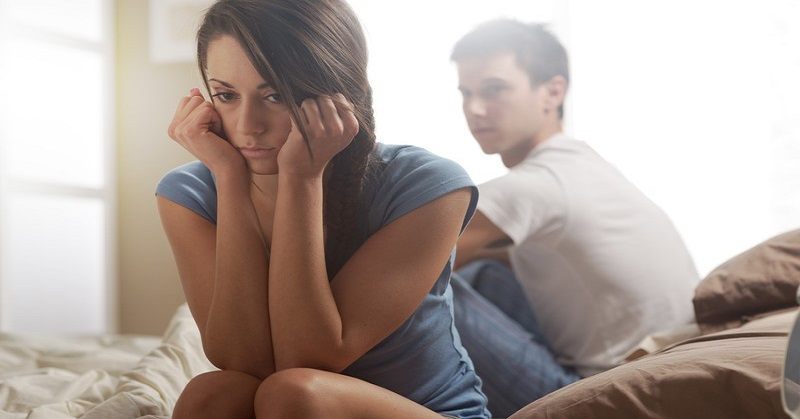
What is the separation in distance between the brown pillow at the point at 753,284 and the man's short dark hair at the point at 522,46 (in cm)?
82

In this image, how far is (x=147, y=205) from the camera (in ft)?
13.5

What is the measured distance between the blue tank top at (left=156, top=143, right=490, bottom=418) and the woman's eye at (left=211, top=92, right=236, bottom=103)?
0.17m

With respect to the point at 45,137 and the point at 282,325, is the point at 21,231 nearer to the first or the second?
the point at 45,137

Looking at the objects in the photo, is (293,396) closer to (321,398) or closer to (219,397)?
(321,398)

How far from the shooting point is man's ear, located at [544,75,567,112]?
93.7 inches

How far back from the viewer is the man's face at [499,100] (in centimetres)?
231

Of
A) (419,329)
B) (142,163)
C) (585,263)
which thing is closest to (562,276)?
(585,263)

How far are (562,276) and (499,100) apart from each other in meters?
0.51

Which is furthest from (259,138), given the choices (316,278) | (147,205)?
(147,205)

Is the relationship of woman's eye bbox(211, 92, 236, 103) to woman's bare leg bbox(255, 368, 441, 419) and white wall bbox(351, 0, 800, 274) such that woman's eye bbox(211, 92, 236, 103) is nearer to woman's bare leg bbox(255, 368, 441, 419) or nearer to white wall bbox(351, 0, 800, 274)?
woman's bare leg bbox(255, 368, 441, 419)

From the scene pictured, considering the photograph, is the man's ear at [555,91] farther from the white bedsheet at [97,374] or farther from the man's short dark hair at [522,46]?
the white bedsheet at [97,374]

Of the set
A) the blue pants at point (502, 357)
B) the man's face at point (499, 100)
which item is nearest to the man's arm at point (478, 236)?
the blue pants at point (502, 357)

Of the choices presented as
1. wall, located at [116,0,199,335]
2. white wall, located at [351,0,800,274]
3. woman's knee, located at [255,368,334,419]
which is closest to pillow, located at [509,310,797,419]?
woman's knee, located at [255,368,334,419]

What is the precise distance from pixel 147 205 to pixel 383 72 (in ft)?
4.01
